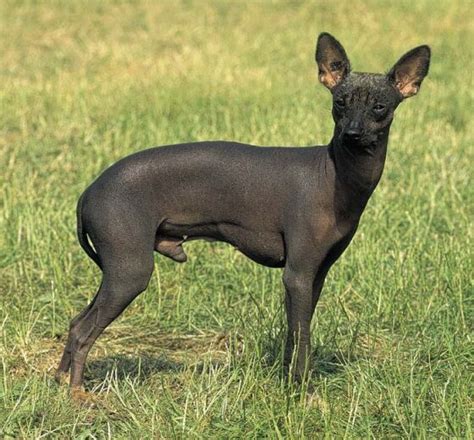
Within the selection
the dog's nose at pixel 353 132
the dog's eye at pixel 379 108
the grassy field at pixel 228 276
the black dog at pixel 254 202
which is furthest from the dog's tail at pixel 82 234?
the dog's eye at pixel 379 108

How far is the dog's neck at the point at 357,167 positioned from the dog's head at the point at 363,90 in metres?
0.07

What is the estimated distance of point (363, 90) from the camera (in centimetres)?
502

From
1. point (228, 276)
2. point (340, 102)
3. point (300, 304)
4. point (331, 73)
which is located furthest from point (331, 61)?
point (228, 276)

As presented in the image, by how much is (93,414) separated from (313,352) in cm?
126

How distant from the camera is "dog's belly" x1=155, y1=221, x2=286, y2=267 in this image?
208 inches

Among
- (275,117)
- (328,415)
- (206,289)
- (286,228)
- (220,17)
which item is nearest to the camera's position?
(328,415)

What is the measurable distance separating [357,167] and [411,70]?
527mm

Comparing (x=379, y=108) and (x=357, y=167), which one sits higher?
(x=379, y=108)

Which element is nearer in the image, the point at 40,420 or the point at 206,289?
the point at 40,420

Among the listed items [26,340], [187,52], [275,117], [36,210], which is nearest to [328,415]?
[26,340]

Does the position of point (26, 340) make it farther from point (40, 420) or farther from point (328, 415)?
point (328, 415)

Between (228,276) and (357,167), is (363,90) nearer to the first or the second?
(357,167)

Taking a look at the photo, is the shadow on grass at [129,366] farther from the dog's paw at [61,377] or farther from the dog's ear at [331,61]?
the dog's ear at [331,61]

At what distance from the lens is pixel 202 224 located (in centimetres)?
529
